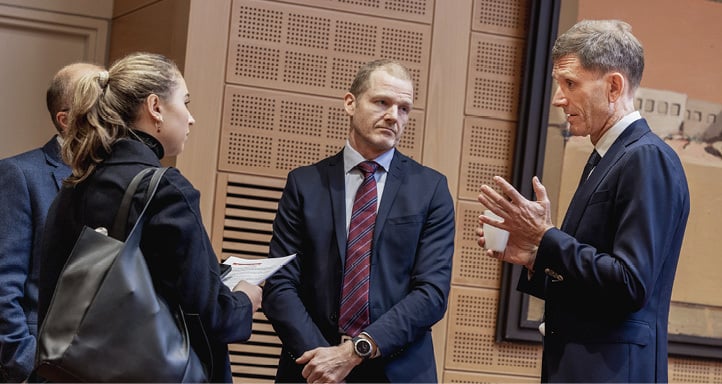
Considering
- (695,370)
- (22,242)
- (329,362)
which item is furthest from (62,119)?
(695,370)

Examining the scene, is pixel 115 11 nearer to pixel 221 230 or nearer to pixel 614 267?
pixel 221 230

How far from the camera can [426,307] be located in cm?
368

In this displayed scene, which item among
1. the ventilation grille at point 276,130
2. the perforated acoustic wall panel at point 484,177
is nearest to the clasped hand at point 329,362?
the ventilation grille at point 276,130

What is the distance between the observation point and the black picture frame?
538cm

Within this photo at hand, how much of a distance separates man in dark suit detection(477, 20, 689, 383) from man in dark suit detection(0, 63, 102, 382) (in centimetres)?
157

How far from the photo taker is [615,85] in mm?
3107

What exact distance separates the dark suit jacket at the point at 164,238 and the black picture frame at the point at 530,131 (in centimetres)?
280

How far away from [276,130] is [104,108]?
246 centimetres

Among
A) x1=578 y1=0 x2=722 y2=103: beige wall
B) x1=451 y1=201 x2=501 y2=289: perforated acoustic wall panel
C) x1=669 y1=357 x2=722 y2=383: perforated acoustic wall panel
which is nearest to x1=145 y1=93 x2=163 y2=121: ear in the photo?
x1=451 y1=201 x2=501 y2=289: perforated acoustic wall panel

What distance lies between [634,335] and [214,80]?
287 centimetres

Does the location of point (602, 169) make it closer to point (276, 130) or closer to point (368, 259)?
point (368, 259)

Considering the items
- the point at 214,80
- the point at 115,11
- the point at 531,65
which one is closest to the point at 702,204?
the point at 531,65

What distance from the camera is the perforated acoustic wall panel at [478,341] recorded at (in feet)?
17.7

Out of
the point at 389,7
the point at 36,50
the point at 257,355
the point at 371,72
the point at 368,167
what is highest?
the point at 389,7
